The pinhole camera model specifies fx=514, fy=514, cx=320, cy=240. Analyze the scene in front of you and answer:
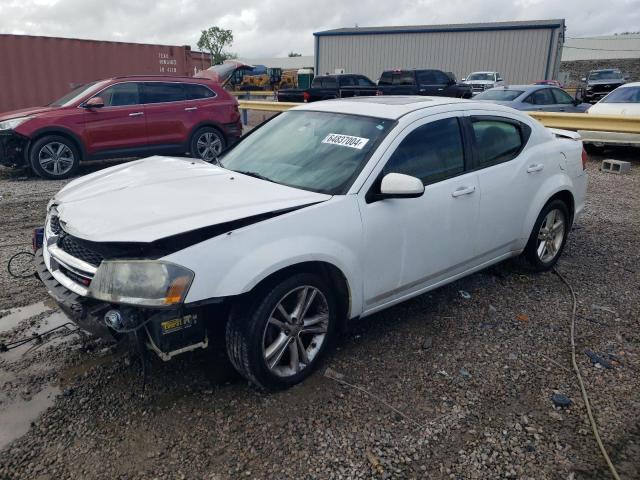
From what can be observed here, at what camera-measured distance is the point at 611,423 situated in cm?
281

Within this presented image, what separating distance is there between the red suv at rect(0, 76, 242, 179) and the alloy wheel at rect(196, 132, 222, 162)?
2cm

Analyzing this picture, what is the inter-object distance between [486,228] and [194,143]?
6978 mm

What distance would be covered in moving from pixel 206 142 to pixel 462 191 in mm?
7105

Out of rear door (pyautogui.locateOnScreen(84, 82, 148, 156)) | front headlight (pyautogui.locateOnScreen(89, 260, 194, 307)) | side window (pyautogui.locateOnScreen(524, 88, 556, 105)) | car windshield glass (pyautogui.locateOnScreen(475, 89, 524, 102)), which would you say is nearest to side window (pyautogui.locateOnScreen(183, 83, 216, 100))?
rear door (pyautogui.locateOnScreen(84, 82, 148, 156))

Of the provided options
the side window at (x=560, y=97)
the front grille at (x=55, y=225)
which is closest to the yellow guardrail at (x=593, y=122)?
the side window at (x=560, y=97)

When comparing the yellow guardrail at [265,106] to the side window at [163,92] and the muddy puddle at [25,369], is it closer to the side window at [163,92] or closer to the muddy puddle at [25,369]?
the side window at [163,92]

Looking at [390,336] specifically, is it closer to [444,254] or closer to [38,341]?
[444,254]

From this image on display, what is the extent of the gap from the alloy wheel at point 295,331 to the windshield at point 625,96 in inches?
429

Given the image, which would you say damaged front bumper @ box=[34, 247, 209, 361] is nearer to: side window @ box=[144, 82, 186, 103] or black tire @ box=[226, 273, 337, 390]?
black tire @ box=[226, 273, 337, 390]

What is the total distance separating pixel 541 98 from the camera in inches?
494

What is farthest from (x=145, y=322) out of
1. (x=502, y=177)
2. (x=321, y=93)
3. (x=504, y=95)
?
(x=321, y=93)

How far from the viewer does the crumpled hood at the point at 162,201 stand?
2.62 meters

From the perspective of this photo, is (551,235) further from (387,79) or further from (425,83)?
(387,79)

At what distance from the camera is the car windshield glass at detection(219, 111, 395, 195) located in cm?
327
